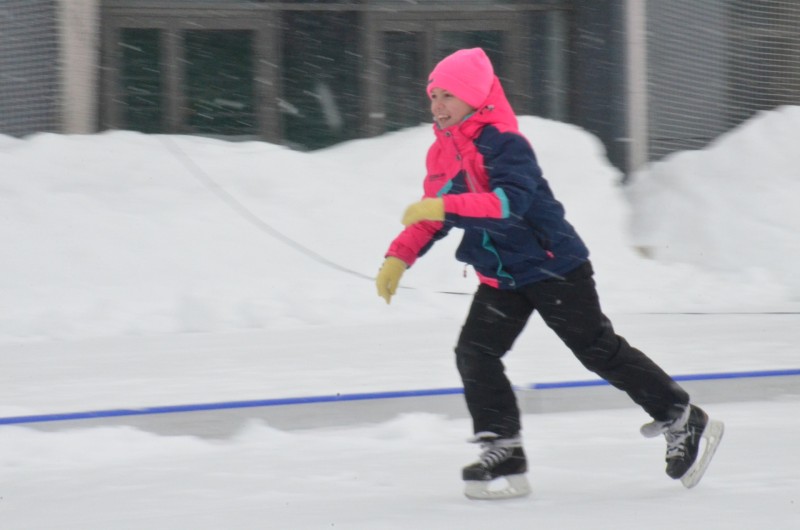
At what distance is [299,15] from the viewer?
12172 mm

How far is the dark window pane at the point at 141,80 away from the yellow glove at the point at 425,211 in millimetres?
9117

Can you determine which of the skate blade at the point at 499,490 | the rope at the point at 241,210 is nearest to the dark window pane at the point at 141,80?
the rope at the point at 241,210

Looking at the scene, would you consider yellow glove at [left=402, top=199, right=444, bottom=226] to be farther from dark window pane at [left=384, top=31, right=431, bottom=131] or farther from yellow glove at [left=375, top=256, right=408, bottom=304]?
dark window pane at [left=384, top=31, right=431, bottom=131]

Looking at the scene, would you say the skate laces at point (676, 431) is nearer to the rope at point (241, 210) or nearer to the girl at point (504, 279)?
the girl at point (504, 279)

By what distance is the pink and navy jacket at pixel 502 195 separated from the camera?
126 inches

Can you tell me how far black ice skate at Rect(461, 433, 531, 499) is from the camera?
3.46 meters

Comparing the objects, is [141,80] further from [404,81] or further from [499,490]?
[499,490]

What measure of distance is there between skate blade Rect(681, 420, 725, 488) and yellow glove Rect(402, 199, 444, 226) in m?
1.18

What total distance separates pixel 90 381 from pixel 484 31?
27.4 ft

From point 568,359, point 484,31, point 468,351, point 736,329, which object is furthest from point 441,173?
point 484,31

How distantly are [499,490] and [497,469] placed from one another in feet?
0.34

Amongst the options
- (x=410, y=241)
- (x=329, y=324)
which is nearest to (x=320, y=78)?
(x=329, y=324)

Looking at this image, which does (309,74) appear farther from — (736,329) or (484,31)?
(736,329)

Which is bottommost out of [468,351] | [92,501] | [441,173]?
[92,501]
